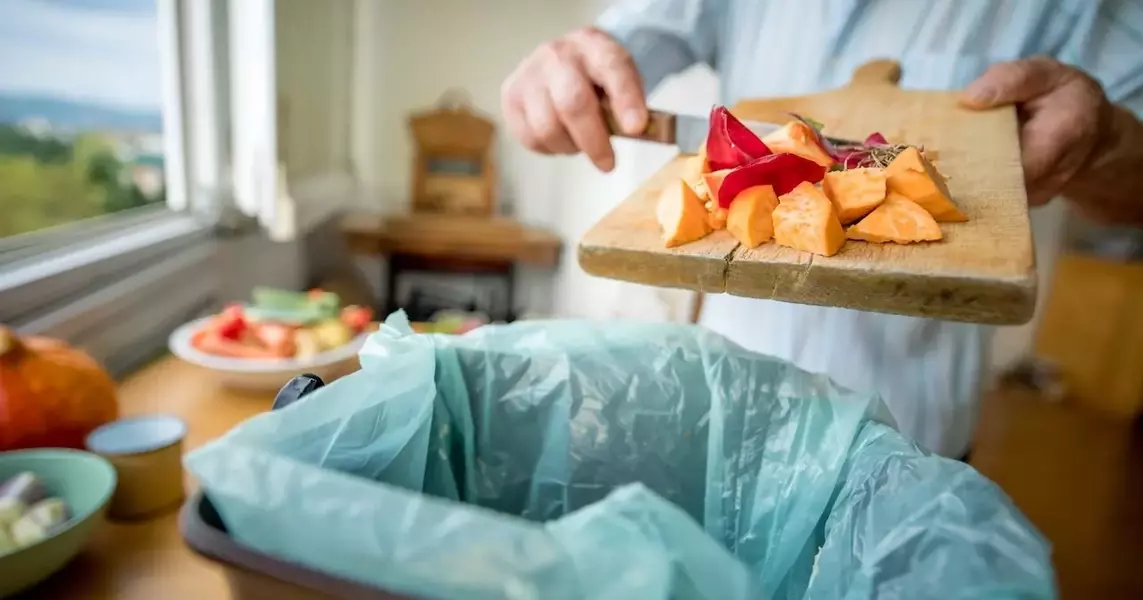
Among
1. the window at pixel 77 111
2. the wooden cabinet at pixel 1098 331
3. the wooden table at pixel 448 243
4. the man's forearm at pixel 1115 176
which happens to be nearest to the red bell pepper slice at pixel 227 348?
the window at pixel 77 111

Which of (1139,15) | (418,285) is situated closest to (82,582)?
(1139,15)

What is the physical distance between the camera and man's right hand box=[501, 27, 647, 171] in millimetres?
541

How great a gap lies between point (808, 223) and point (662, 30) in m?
0.40

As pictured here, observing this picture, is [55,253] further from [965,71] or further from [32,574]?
[965,71]

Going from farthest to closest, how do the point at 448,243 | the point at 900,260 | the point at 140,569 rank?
the point at 448,243
the point at 140,569
the point at 900,260

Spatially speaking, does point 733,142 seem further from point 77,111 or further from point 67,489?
point 77,111

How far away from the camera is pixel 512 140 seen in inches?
74.5

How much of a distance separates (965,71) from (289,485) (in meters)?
0.64

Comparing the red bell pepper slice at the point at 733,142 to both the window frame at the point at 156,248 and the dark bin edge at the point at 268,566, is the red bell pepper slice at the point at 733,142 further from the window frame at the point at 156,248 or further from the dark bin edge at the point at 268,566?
the window frame at the point at 156,248

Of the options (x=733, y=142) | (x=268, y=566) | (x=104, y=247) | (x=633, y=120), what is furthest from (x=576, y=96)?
(x=104, y=247)

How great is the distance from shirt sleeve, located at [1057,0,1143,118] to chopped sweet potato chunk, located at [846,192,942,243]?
41 cm

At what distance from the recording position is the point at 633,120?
20.9 inches

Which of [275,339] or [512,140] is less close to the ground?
[512,140]

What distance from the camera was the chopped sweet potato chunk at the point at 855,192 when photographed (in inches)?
15.6
